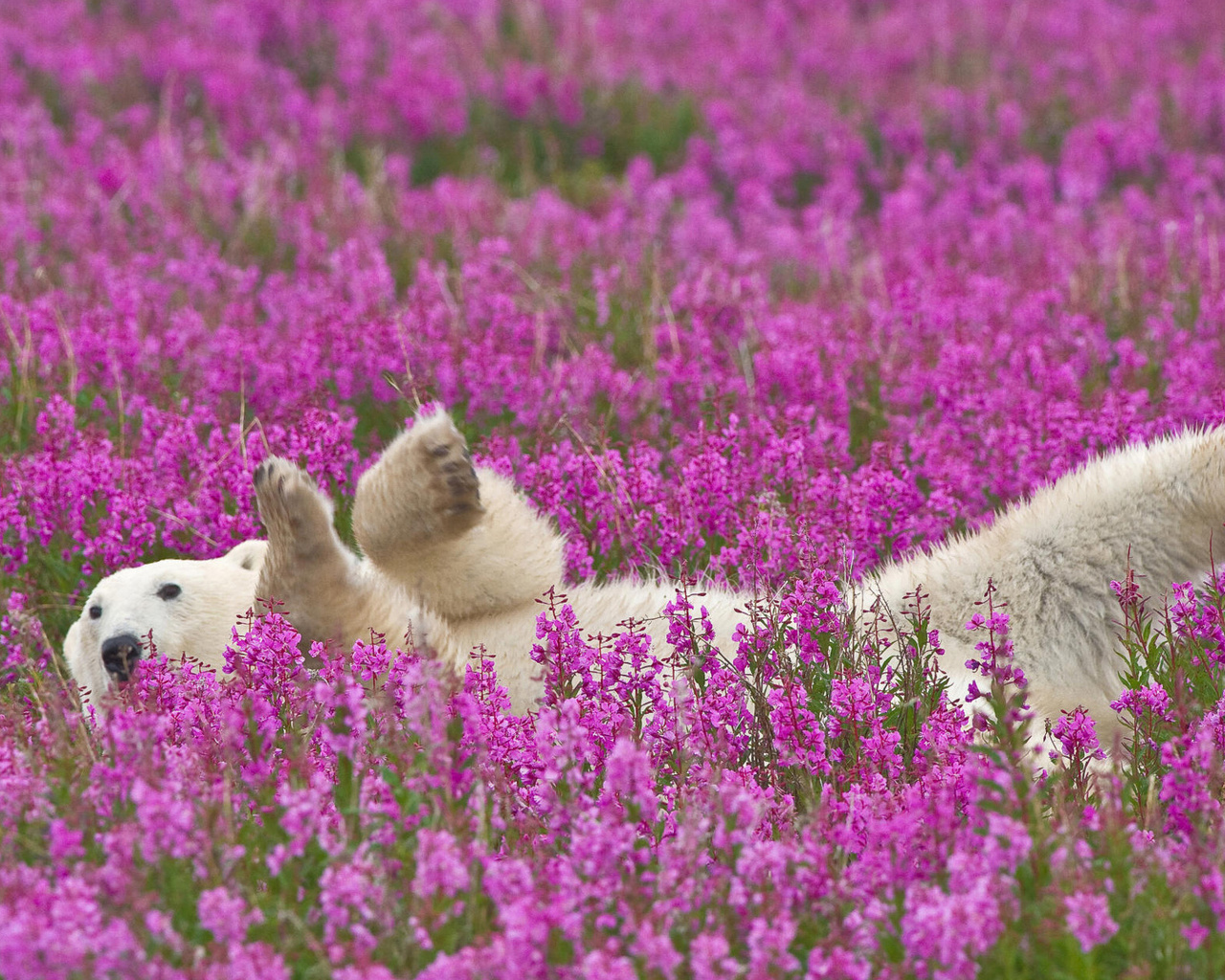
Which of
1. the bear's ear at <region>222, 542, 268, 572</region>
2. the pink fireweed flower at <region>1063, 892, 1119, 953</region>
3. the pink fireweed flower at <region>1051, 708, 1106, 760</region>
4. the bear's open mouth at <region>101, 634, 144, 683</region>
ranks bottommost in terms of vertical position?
the bear's ear at <region>222, 542, 268, 572</region>

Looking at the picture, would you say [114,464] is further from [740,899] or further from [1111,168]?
[1111,168]

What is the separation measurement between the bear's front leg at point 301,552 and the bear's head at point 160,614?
0.25m

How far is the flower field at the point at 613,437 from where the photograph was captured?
2.42 meters

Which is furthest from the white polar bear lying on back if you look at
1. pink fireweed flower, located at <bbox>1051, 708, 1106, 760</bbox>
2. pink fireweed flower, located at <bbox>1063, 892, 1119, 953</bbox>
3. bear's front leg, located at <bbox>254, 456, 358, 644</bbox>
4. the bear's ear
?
pink fireweed flower, located at <bbox>1063, 892, 1119, 953</bbox>

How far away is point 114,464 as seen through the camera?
15.7ft

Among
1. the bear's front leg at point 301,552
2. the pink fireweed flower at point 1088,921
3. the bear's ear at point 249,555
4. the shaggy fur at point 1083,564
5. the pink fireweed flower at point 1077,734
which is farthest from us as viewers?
the bear's ear at point 249,555

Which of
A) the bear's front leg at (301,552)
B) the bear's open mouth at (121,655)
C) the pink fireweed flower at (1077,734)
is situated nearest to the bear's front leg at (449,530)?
the bear's front leg at (301,552)

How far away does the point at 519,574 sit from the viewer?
4.24 m

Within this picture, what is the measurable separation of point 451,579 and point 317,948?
2.06m

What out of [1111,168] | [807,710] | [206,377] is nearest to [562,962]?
[807,710]

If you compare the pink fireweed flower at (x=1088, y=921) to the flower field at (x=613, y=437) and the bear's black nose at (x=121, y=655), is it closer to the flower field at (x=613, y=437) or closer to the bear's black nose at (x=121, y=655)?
the flower field at (x=613, y=437)

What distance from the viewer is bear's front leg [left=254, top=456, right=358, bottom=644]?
3.98 m

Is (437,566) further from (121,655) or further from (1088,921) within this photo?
(1088,921)

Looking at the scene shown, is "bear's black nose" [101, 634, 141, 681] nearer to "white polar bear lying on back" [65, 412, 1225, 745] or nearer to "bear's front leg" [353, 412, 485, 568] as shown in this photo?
"white polar bear lying on back" [65, 412, 1225, 745]
